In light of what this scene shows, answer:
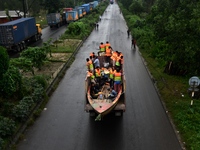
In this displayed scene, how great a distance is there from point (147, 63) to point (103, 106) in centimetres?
1120

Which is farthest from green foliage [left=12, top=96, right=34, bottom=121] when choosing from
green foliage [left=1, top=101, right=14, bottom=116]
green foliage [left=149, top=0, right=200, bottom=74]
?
green foliage [left=149, top=0, right=200, bottom=74]

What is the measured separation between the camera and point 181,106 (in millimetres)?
12359

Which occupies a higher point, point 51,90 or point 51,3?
point 51,3

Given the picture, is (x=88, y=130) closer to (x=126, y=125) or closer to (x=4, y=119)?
(x=126, y=125)

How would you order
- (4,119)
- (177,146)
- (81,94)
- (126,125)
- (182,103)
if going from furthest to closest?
(81,94), (182,103), (126,125), (4,119), (177,146)

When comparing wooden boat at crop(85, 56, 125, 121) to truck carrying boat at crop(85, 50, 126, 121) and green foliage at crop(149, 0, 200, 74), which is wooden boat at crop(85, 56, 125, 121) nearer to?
truck carrying boat at crop(85, 50, 126, 121)

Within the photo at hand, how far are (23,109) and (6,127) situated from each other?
164 centimetres

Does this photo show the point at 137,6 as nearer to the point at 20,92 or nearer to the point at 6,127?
the point at 20,92

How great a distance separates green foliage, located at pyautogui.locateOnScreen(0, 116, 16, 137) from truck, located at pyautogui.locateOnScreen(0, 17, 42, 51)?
1567cm

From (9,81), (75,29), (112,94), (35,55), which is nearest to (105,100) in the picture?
(112,94)

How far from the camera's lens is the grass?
32.9 feet

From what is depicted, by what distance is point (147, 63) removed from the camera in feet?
67.4

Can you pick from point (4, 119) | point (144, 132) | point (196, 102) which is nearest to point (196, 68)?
point (196, 102)

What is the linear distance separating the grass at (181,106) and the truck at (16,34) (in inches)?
578
